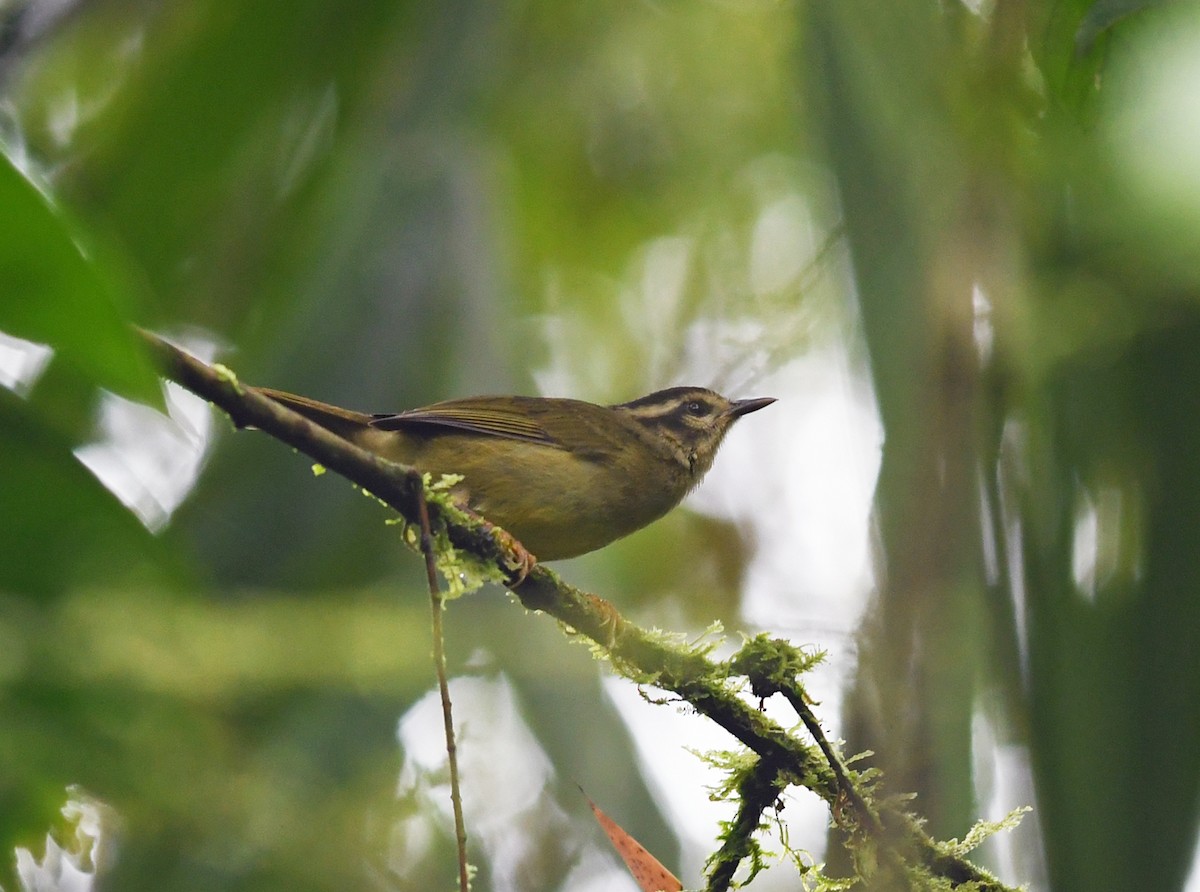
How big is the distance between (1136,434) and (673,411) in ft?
8.39

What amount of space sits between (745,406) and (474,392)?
1778mm

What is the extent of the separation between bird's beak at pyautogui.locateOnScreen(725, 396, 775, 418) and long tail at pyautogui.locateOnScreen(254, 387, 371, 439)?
2002 mm

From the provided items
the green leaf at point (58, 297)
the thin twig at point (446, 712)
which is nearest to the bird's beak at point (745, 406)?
the thin twig at point (446, 712)

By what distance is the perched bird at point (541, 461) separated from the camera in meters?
4.64

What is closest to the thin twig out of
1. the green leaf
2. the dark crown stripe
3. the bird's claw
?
the bird's claw

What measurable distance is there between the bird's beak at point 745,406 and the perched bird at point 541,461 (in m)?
0.50

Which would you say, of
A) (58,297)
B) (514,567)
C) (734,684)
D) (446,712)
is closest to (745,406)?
(514,567)

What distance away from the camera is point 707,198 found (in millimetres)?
9266

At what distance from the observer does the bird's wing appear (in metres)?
4.45

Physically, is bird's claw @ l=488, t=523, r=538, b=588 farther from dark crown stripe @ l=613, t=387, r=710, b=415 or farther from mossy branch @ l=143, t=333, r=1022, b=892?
dark crown stripe @ l=613, t=387, r=710, b=415

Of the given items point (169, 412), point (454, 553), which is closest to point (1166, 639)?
point (454, 553)

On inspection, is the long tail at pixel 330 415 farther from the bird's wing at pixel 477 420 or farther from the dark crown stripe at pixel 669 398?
the dark crown stripe at pixel 669 398

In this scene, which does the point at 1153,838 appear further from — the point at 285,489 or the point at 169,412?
the point at 285,489

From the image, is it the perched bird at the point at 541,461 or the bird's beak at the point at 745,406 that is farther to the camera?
the bird's beak at the point at 745,406
